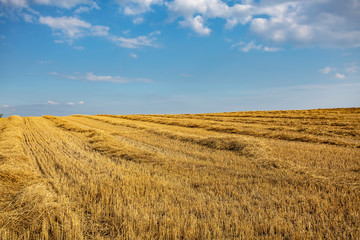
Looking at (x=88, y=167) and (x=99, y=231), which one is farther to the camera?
(x=88, y=167)

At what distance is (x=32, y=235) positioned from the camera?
3.36m

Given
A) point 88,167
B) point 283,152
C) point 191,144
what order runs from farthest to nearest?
point 191,144
point 283,152
point 88,167

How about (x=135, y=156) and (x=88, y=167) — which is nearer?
(x=88, y=167)

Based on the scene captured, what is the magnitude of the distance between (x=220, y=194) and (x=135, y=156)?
4390 millimetres

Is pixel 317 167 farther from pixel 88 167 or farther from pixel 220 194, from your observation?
pixel 88 167

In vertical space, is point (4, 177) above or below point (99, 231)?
above

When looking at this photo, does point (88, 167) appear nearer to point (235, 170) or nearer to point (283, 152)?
point (235, 170)

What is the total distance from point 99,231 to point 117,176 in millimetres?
2468

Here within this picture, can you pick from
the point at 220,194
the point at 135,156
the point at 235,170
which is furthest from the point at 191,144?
the point at 220,194

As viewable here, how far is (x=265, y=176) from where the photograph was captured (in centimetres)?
589

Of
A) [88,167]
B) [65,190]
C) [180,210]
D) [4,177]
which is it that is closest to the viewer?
[180,210]

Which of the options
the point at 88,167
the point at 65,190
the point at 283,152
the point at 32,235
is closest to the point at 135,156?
the point at 88,167

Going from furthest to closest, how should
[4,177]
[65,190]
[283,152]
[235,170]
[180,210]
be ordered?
[283,152] < [235,170] < [4,177] < [65,190] < [180,210]

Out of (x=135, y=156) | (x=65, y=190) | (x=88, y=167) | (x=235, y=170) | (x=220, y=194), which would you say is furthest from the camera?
(x=135, y=156)
